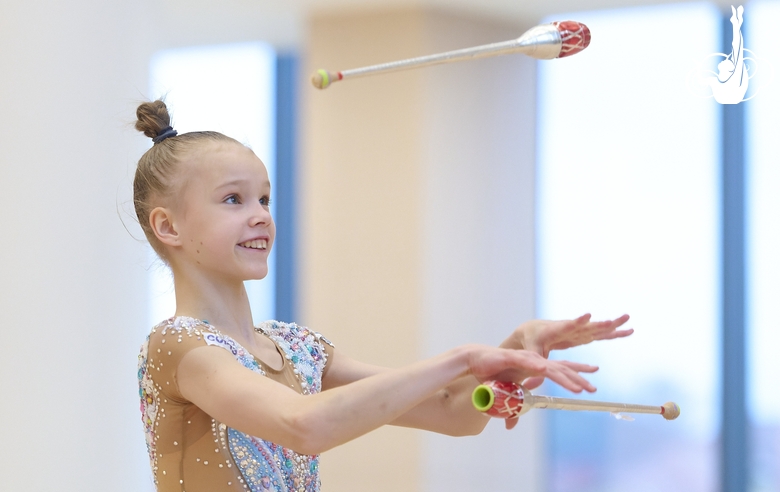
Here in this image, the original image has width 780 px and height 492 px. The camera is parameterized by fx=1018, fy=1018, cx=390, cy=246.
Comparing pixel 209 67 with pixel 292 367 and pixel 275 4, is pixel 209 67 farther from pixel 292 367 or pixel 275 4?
pixel 292 367

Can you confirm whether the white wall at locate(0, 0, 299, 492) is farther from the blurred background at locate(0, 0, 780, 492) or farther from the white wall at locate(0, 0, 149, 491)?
the blurred background at locate(0, 0, 780, 492)

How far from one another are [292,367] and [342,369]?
0.39 feet

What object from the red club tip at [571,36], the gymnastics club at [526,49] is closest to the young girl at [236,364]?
the gymnastics club at [526,49]

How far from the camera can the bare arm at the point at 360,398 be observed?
1128 millimetres

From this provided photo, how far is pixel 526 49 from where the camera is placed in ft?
4.47

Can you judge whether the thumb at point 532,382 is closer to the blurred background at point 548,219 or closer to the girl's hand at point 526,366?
the girl's hand at point 526,366

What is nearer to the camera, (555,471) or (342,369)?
(342,369)

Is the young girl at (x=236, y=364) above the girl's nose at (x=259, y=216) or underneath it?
underneath

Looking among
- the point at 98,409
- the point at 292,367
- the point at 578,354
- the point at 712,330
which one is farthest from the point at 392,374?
the point at 712,330

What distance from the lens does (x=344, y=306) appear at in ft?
12.7

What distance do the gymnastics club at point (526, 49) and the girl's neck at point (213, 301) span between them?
317 millimetres

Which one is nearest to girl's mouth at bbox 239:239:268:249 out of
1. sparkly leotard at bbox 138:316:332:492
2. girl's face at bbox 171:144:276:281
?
girl's face at bbox 171:144:276:281

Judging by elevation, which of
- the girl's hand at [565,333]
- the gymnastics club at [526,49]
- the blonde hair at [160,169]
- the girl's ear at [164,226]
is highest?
the gymnastics club at [526,49]

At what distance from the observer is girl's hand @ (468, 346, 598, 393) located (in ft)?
3.65
